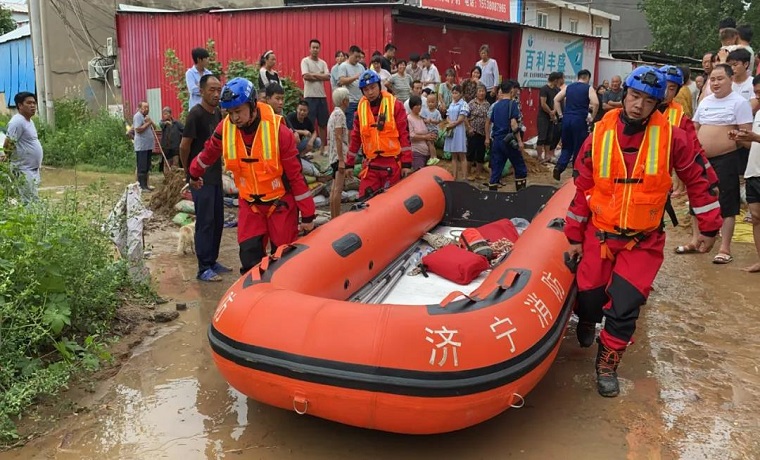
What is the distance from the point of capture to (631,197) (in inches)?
133

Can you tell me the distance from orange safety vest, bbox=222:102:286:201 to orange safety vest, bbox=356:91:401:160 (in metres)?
1.89

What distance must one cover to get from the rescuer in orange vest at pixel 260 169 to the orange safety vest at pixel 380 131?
184cm

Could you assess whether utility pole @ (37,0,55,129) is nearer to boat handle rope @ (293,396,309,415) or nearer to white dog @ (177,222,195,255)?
white dog @ (177,222,195,255)

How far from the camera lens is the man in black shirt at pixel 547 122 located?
37.4 ft

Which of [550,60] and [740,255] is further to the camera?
[550,60]

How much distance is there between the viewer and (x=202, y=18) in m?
13.0

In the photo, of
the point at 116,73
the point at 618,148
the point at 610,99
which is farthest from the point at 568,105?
the point at 116,73

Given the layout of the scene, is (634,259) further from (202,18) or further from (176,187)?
(202,18)

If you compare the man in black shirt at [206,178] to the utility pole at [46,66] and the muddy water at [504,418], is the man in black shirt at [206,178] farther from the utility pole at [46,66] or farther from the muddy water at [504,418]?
the utility pole at [46,66]

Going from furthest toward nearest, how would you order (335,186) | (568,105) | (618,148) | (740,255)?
1. (568,105)
2. (335,186)
3. (740,255)
4. (618,148)

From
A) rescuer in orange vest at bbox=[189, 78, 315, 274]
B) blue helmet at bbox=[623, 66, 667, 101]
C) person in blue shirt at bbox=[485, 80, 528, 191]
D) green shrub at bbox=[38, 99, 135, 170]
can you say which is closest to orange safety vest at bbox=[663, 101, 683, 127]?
blue helmet at bbox=[623, 66, 667, 101]

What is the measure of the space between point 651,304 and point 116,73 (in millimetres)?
13349

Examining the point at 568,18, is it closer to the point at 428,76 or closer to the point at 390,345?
the point at 428,76

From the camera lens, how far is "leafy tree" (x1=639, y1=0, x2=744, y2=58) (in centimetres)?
2325
